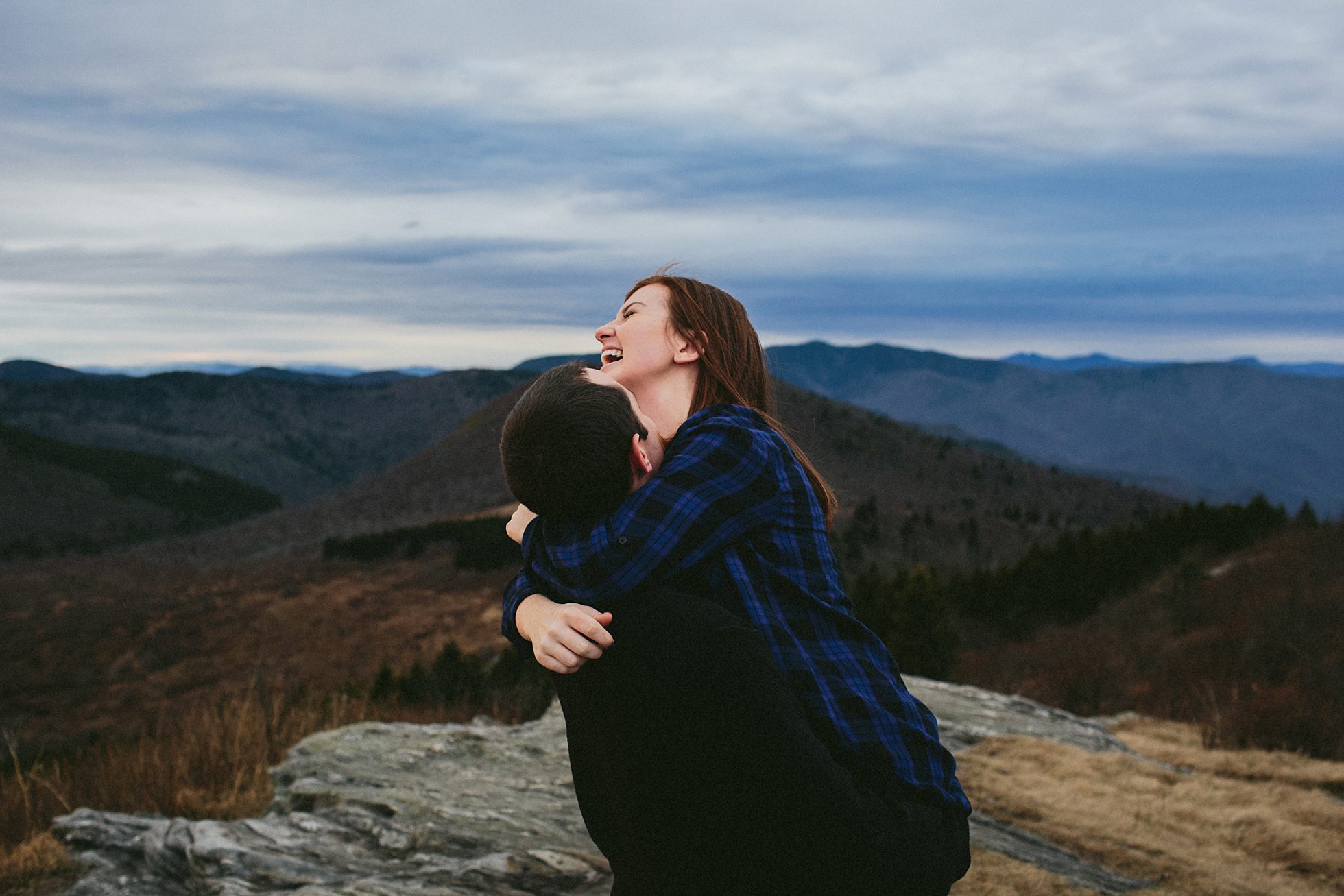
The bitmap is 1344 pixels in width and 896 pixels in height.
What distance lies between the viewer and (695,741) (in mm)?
1855

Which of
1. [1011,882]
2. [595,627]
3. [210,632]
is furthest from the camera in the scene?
[210,632]

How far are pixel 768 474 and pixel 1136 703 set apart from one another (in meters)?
12.9

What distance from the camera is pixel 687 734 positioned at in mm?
1851

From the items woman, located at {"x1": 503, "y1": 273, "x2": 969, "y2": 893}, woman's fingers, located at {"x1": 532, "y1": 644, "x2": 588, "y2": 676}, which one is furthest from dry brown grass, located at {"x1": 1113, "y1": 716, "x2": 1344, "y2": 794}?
woman's fingers, located at {"x1": 532, "y1": 644, "x2": 588, "y2": 676}

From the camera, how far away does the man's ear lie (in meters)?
1.99

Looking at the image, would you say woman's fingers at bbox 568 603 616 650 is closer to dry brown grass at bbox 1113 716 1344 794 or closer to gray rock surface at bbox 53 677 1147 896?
gray rock surface at bbox 53 677 1147 896

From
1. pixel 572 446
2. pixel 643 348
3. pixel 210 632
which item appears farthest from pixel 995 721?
pixel 210 632

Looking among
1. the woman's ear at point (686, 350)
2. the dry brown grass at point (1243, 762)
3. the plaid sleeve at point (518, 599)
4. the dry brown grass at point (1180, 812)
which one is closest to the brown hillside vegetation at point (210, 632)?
the dry brown grass at point (1243, 762)

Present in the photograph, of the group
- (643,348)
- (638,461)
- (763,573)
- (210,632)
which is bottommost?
(210,632)

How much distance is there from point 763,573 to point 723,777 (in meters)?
0.46

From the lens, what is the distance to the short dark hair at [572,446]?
1.91 meters

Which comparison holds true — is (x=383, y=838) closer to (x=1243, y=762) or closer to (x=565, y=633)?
(x=565, y=633)

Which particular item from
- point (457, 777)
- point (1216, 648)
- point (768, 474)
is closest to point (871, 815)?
point (768, 474)

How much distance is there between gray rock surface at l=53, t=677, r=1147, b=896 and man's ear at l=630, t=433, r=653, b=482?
2.46 meters
